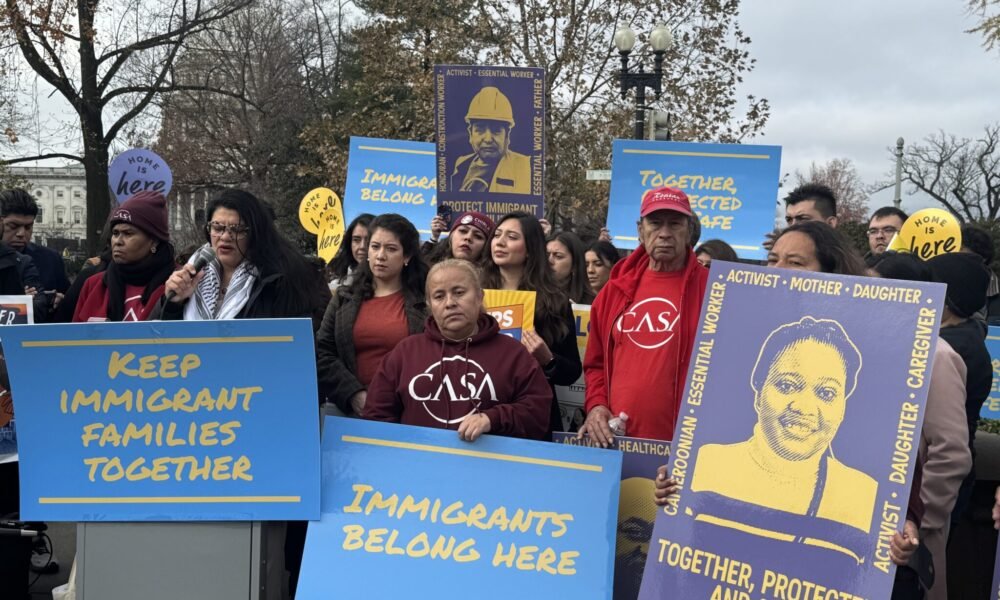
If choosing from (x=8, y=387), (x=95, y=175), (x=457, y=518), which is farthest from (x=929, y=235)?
(x=95, y=175)

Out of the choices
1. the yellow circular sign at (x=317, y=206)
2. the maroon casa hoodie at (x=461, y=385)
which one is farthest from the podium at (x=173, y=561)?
the yellow circular sign at (x=317, y=206)

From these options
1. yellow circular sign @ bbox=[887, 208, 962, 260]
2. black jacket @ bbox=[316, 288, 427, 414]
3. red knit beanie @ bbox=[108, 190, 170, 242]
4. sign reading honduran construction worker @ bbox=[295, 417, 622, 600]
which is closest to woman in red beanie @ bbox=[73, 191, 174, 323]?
red knit beanie @ bbox=[108, 190, 170, 242]

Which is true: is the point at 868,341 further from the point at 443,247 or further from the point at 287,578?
the point at 443,247

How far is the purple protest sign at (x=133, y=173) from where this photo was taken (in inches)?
348

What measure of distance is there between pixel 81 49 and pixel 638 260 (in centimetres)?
2341

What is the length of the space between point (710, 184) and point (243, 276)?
418 centimetres

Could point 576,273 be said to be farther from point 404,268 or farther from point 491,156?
point 404,268

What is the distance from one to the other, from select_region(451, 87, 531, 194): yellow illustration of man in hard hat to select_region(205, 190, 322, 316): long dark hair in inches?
75.3

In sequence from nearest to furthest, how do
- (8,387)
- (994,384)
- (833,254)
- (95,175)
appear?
(833,254)
(8,387)
(994,384)
(95,175)

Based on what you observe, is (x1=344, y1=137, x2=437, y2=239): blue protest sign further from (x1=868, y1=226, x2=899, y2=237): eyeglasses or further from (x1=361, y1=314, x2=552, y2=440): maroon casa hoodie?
(x1=361, y1=314, x2=552, y2=440): maroon casa hoodie

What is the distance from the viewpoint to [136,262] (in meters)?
4.67

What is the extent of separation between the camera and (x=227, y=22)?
33781 mm

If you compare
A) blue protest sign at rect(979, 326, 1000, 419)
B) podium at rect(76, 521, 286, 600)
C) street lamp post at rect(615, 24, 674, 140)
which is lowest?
podium at rect(76, 521, 286, 600)

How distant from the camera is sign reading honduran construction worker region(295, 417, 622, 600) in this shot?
3398mm
